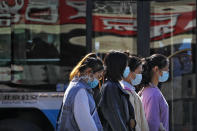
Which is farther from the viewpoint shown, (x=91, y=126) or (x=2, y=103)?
(x=2, y=103)

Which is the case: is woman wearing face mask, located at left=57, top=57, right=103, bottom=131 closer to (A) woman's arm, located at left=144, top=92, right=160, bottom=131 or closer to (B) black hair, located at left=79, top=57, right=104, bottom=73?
(B) black hair, located at left=79, top=57, right=104, bottom=73

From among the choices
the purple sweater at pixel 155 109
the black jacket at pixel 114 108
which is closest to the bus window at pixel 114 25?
the purple sweater at pixel 155 109

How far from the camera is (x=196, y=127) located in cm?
626

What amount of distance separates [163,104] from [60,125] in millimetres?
1118

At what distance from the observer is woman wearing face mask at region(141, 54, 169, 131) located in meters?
3.90

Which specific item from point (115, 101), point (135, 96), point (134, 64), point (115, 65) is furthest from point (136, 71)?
point (115, 101)

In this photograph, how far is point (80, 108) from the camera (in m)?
3.29

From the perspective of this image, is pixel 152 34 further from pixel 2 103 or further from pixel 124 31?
pixel 2 103

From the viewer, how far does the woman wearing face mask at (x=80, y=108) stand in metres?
3.29

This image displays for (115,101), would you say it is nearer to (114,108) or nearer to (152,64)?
(114,108)

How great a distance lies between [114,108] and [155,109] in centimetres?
67

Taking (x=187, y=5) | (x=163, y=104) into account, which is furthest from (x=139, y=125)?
(x=187, y=5)

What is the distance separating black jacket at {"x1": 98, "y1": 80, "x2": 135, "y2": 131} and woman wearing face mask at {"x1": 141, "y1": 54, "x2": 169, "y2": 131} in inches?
17.2

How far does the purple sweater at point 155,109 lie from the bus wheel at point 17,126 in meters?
2.04
